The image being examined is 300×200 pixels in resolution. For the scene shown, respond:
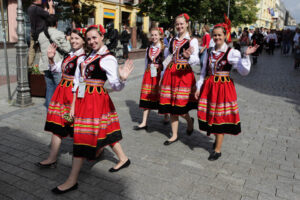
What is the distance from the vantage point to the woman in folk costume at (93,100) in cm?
313

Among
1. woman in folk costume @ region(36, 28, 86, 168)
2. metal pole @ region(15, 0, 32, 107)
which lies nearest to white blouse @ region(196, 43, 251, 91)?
woman in folk costume @ region(36, 28, 86, 168)

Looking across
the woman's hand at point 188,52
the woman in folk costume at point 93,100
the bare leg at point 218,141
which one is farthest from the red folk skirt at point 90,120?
the bare leg at point 218,141

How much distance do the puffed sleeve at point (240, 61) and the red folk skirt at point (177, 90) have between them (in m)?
0.87

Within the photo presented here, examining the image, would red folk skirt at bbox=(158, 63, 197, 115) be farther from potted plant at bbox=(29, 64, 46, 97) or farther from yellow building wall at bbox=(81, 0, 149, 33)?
yellow building wall at bbox=(81, 0, 149, 33)

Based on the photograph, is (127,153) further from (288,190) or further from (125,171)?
(288,190)

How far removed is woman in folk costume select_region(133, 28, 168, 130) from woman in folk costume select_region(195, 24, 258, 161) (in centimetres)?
128

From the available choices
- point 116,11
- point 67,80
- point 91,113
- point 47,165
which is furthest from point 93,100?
point 116,11

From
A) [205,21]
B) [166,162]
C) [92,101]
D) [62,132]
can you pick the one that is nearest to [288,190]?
[166,162]

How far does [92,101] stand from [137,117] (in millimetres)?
3168

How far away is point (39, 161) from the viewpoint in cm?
398

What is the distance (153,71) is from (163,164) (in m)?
1.84

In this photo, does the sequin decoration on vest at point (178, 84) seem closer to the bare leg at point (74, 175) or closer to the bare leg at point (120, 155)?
the bare leg at point (120, 155)

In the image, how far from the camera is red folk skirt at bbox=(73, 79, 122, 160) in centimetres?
314

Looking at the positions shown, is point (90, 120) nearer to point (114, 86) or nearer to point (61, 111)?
point (114, 86)
